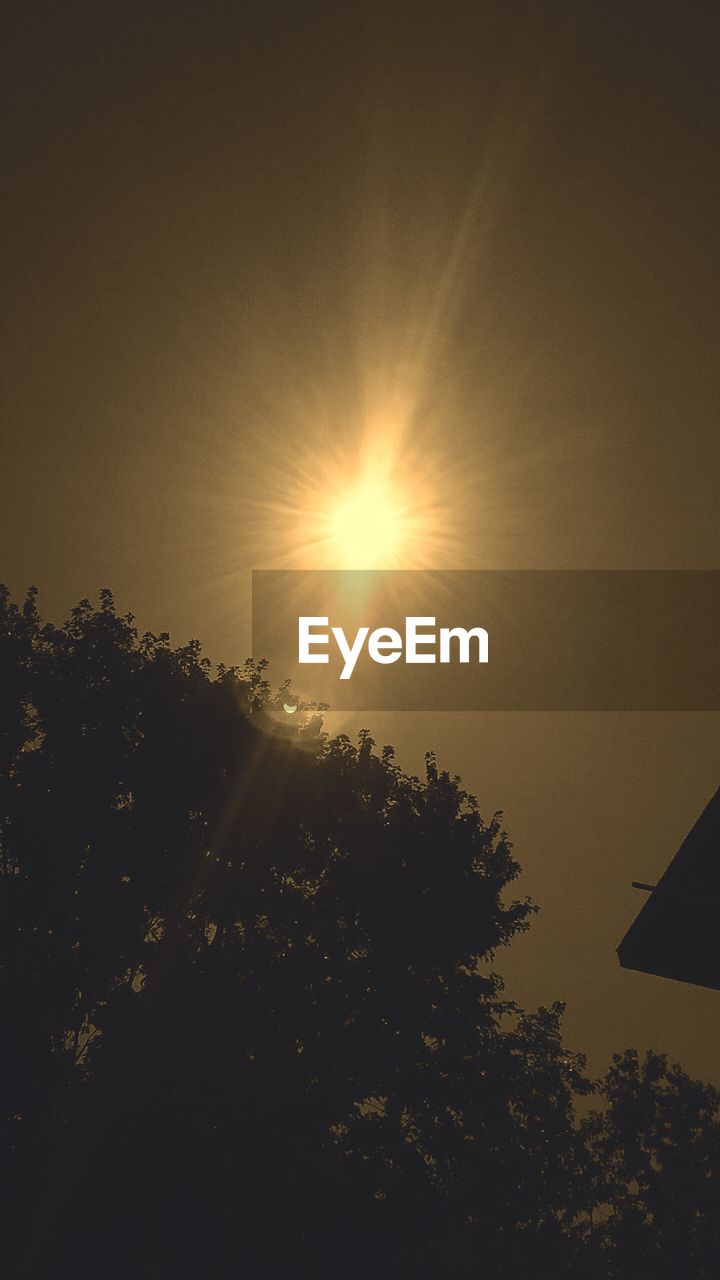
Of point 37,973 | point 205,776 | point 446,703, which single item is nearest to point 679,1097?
point 446,703

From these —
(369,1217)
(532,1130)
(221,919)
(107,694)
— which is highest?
(107,694)

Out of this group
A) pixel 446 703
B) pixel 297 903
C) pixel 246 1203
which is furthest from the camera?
pixel 446 703

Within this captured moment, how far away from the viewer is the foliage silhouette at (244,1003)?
56.0 feet

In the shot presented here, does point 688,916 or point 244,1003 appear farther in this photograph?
point 244,1003

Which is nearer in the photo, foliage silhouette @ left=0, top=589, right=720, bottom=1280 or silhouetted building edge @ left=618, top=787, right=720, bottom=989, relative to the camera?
silhouetted building edge @ left=618, top=787, right=720, bottom=989

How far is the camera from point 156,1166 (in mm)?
17172

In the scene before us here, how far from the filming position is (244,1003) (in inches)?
747

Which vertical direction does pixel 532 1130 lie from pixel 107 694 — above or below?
below

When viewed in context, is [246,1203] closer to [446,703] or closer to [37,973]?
[37,973]

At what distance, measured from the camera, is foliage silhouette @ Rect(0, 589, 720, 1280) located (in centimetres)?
1708

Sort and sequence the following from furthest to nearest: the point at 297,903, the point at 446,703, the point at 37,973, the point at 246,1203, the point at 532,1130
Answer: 1. the point at 446,703
2. the point at 297,903
3. the point at 532,1130
4. the point at 37,973
5. the point at 246,1203

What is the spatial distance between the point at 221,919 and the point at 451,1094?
241 inches

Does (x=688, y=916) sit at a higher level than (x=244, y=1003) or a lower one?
lower

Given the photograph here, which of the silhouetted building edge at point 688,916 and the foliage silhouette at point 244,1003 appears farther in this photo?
the foliage silhouette at point 244,1003
